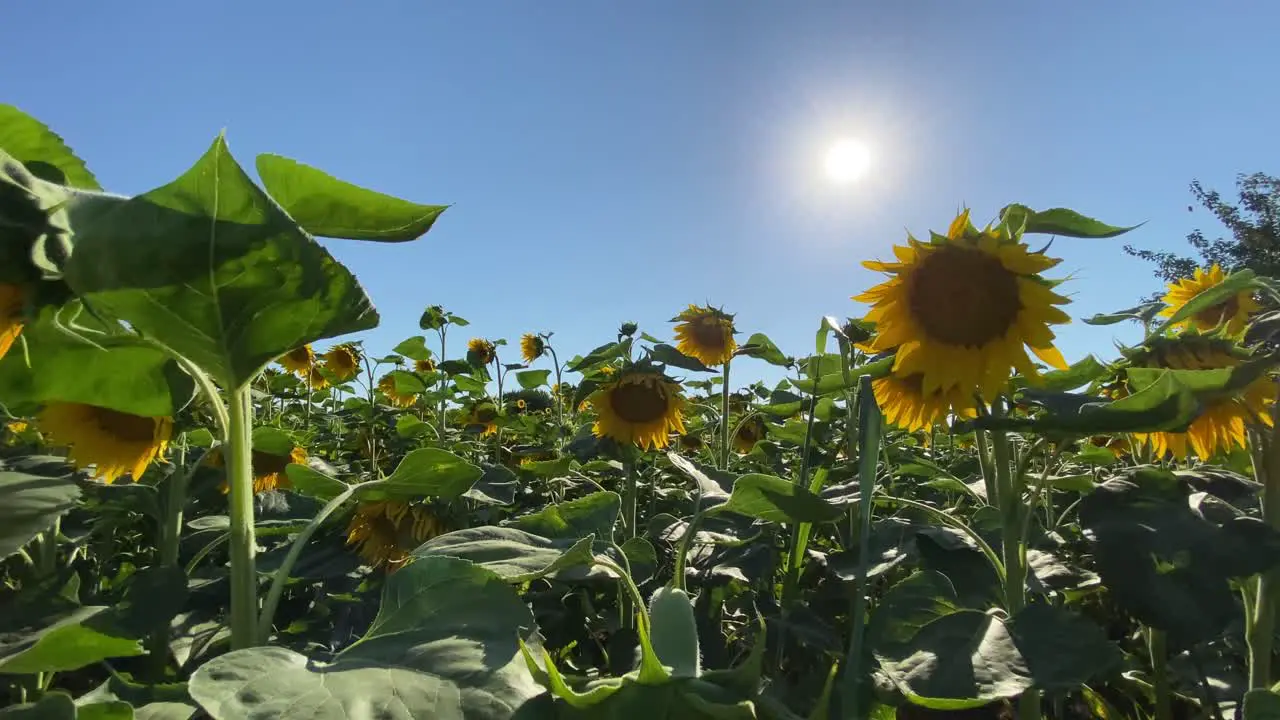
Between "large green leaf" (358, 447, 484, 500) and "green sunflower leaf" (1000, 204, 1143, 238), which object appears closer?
"large green leaf" (358, 447, 484, 500)

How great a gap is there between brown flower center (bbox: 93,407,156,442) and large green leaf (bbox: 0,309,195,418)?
51 centimetres

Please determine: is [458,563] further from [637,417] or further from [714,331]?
[714,331]

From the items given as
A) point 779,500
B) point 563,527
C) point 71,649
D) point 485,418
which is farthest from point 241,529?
point 485,418

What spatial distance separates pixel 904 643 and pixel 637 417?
1.67 meters

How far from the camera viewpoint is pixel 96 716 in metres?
0.69

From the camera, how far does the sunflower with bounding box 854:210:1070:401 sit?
49.6 inches

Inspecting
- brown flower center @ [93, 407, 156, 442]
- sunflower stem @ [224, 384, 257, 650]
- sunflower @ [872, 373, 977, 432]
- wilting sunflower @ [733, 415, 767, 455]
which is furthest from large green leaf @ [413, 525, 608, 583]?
wilting sunflower @ [733, 415, 767, 455]

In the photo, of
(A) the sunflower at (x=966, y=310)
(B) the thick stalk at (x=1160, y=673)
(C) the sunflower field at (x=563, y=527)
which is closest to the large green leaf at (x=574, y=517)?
(C) the sunflower field at (x=563, y=527)

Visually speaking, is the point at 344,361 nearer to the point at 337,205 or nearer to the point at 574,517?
the point at 574,517

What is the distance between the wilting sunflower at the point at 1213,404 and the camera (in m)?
1.20

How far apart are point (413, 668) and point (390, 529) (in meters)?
1.09

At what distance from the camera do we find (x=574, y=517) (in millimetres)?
1169

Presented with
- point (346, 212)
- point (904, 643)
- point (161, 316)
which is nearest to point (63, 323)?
point (161, 316)

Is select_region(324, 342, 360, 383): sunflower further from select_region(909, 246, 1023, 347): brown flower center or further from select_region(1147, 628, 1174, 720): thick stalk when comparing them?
select_region(1147, 628, 1174, 720): thick stalk
